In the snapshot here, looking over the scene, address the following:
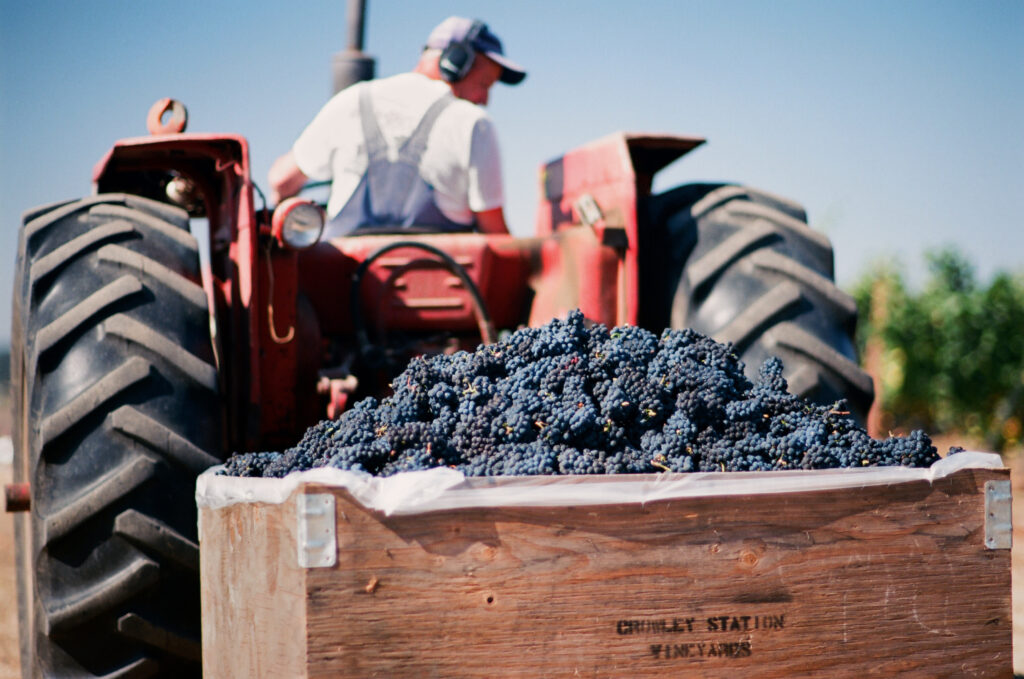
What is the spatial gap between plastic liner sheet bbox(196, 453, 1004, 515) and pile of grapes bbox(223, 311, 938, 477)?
14 centimetres

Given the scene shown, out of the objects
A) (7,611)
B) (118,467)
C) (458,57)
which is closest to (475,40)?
(458,57)

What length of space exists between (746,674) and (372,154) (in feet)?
7.50

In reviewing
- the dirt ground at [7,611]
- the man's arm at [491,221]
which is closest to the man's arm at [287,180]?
the man's arm at [491,221]

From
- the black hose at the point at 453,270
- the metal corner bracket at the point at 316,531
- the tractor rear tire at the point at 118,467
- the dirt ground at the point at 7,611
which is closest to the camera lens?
the metal corner bracket at the point at 316,531

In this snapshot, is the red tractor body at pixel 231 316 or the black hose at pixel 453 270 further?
the black hose at pixel 453 270

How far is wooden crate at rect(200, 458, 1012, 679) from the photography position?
164 centimetres

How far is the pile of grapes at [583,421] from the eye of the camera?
76.2 inches

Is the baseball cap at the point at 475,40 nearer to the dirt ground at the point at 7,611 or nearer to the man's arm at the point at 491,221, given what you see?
the man's arm at the point at 491,221

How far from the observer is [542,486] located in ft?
5.57

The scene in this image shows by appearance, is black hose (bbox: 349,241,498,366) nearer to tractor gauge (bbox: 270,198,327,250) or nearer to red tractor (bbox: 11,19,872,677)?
red tractor (bbox: 11,19,872,677)

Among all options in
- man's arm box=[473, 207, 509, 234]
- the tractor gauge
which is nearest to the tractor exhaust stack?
man's arm box=[473, 207, 509, 234]

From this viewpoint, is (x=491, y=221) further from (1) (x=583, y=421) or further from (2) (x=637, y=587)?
(2) (x=637, y=587)

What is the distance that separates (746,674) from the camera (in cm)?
178

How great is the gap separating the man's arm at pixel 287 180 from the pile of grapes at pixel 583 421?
1690 millimetres
